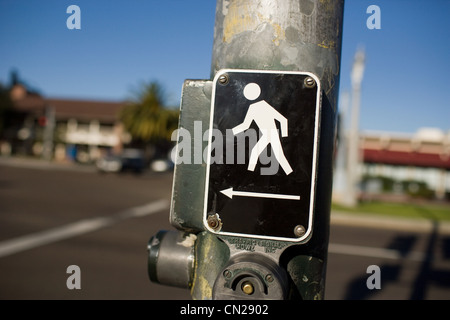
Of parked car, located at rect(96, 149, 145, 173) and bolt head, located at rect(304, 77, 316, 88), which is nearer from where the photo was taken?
bolt head, located at rect(304, 77, 316, 88)

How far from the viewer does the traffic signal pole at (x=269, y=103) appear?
1029mm

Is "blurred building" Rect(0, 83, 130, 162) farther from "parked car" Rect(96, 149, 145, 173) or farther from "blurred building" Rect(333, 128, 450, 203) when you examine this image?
"blurred building" Rect(333, 128, 450, 203)

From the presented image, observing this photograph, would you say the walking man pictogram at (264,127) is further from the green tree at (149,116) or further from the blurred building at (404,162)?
the green tree at (149,116)

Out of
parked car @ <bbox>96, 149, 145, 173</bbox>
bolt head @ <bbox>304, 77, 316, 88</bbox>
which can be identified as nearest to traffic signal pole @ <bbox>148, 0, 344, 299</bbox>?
bolt head @ <bbox>304, 77, 316, 88</bbox>

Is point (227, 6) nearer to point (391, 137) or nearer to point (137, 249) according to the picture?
point (137, 249)

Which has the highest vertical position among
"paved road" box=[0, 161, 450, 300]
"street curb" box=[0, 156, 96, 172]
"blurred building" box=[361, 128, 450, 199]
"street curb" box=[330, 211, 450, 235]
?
"blurred building" box=[361, 128, 450, 199]

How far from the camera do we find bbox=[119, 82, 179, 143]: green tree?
4509 cm

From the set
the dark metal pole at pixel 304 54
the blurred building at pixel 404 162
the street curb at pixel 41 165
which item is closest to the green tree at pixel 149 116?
the street curb at pixel 41 165

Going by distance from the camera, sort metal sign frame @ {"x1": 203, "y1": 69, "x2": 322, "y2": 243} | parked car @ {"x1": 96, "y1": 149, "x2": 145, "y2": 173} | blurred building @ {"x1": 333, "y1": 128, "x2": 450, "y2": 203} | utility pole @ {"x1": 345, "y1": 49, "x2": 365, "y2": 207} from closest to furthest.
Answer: metal sign frame @ {"x1": 203, "y1": 69, "x2": 322, "y2": 243} < utility pole @ {"x1": 345, "y1": 49, "x2": 365, "y2": 207} < parked car @ {"x1": 96, "y1": 149, "x2": 145, "y2": 173} < blurred building @ {"x1": 333, "y1": 128, "x2": 450, "y2": 203}

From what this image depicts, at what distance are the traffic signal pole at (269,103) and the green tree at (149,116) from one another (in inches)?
1749

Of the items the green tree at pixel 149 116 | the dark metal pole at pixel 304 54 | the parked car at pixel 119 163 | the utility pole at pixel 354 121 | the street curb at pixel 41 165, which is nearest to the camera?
A: the dark metal pole at pixel 304 54

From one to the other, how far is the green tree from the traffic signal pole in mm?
44414

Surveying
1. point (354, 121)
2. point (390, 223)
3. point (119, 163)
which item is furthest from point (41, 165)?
point (390, 223)
